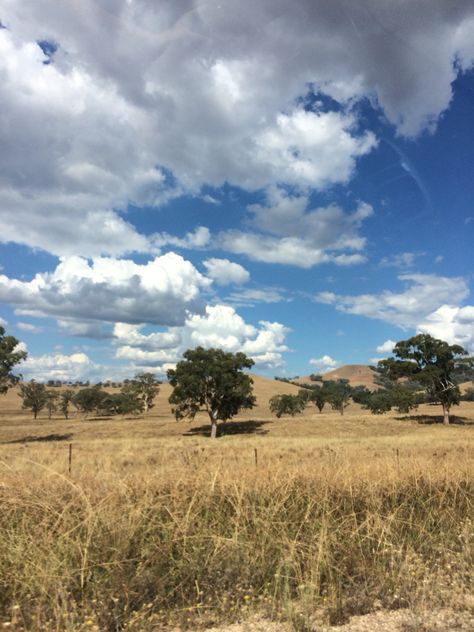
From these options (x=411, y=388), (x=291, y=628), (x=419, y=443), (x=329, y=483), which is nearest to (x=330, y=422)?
(x=411, y=388)

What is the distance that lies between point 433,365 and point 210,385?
81.6 ft

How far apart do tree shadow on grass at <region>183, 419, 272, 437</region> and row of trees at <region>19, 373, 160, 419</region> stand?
33.5m

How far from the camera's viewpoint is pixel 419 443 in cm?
3303

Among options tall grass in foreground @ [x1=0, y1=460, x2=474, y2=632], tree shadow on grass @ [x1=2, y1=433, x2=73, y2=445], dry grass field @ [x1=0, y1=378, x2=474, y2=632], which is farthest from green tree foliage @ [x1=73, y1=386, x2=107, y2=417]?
tall grass in foreground @ [x1=0, y1=460, x2=474, y2=632]

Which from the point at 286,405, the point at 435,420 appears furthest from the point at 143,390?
the point at 435,420

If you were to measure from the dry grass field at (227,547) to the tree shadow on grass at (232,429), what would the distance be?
131 ft

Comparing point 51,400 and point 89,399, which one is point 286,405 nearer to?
point 89,399

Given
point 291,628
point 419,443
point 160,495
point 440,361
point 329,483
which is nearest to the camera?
point 291,628

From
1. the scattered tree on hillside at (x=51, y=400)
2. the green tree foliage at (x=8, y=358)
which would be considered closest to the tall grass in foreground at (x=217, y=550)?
the green tree foliage at (x=8, y=358)

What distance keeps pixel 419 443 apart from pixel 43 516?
32.8 m

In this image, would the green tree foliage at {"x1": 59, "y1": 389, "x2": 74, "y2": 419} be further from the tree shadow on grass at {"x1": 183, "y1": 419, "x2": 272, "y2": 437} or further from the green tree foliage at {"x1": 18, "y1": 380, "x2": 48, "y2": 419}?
the tree shadow on grass at {"x1": 183, "y1": 419, "x2": 272, "y2": 437}

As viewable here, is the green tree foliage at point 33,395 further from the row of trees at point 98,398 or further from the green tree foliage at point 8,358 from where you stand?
the green tree foliage at point 8,358

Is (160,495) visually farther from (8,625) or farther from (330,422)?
(330,422)

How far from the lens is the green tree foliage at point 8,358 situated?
3616cm
